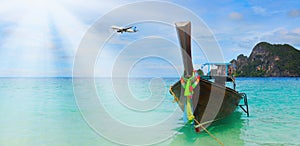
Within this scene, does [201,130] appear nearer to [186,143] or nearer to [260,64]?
[186,143]

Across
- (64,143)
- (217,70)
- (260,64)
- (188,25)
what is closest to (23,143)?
(64,143)

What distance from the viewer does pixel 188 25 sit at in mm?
6688

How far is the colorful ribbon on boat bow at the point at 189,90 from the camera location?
777 centimetres

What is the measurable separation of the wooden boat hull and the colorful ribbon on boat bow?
247 mm

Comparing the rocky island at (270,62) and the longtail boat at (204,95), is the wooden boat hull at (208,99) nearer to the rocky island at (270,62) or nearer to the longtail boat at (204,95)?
the longtail boat at (204,95)

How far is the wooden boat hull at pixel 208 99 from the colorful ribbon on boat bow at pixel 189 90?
247 millimetres

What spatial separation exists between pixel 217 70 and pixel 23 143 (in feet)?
31.7

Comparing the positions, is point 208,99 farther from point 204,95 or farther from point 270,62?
point 270,62

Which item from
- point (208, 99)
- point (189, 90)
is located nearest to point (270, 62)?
point (208, 99)

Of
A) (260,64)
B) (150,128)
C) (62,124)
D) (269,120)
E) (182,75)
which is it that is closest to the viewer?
→ (182,75)

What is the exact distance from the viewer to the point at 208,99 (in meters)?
8.52

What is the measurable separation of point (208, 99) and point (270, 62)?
109924mm

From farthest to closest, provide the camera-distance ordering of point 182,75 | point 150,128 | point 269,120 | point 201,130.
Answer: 1. point 269,120
2. point 150,128
3. point 201,130
4. point 182,75

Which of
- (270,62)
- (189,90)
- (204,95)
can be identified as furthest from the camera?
(270,62)
